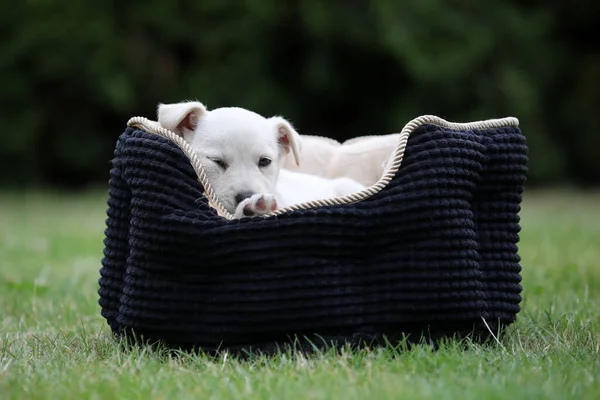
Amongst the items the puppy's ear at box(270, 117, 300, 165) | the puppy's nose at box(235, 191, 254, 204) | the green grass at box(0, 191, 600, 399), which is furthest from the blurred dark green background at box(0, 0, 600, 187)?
the puppy's nose at box(235, 191, 254, 204)

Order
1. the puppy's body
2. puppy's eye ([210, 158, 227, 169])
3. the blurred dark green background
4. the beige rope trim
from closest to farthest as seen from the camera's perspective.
A: the beige rope trim, puppy's eye ([210, 158, 227, 169]), the puppy's body, the blurred dark green background

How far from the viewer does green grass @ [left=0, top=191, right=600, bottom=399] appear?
2.19 m

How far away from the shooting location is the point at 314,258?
2709 millimetres

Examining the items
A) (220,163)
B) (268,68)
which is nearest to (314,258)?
(220,163)

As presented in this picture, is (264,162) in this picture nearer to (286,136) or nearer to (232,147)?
(232,147)

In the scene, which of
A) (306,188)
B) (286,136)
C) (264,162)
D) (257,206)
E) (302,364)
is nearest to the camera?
(302,364)

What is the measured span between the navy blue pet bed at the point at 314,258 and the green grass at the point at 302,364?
0.13 metres

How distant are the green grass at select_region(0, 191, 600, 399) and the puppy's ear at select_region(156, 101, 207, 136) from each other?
94 centimetres

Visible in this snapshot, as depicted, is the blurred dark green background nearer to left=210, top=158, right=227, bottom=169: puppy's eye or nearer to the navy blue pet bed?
left=210, top=158, right=227, bottom=169: puppy's eye

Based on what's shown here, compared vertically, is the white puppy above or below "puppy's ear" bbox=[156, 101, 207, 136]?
below

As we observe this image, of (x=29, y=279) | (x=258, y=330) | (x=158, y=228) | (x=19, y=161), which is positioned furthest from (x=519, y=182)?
(x=19, y=161)

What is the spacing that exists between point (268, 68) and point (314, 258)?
11.1 meters

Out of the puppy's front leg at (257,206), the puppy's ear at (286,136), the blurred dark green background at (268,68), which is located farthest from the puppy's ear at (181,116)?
the blurred dark green background at (268,68)

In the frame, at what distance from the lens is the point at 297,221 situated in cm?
269
